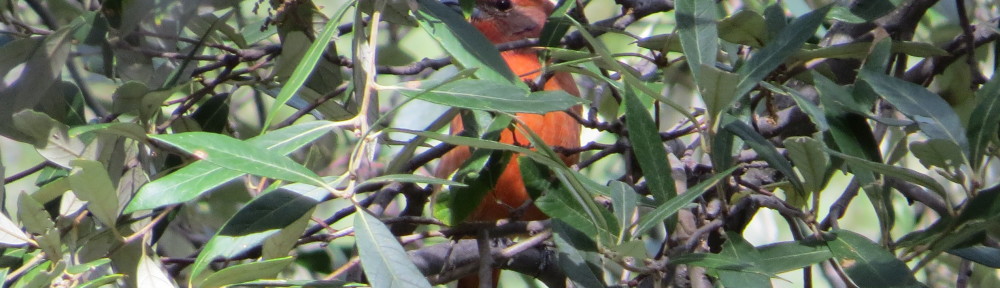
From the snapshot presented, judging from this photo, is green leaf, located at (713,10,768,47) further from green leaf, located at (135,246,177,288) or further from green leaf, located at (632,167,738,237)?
green leaf, located at (135,246,177,288)

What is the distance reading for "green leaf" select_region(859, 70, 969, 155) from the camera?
1575 mm

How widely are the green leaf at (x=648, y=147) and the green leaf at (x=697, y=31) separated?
0.10 metres

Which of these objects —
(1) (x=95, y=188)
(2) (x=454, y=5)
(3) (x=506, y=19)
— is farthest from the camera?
(3) (x=506, y=19)

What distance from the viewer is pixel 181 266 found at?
6.88 feet

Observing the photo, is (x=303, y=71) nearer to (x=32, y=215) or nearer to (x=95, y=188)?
(x=95, y=188)

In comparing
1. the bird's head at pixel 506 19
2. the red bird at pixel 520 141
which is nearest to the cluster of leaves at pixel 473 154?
the red bird at pixel 520 141

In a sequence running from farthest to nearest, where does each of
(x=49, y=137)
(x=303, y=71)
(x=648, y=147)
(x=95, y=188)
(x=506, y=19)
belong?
(x=506, y=19), (x=49, y=137), (x=648, y=147), (x=95, y=188), (x=303, y=71)

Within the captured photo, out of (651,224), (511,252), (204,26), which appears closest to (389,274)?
(651,224)

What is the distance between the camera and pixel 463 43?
1632 millimetres

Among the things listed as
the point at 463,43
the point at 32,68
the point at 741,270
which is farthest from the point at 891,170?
the point at 32,68

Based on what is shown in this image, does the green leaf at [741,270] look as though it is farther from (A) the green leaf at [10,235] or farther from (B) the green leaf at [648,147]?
(A) the green leaf at [10,235]

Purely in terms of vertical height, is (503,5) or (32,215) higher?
(32,215)

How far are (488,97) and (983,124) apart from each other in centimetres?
72

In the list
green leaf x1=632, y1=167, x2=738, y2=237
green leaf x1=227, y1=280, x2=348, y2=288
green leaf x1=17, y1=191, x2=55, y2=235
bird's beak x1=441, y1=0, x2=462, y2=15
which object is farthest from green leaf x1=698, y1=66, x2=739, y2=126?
bird's beak x1=441, y1=0, x2=462, y2=15
